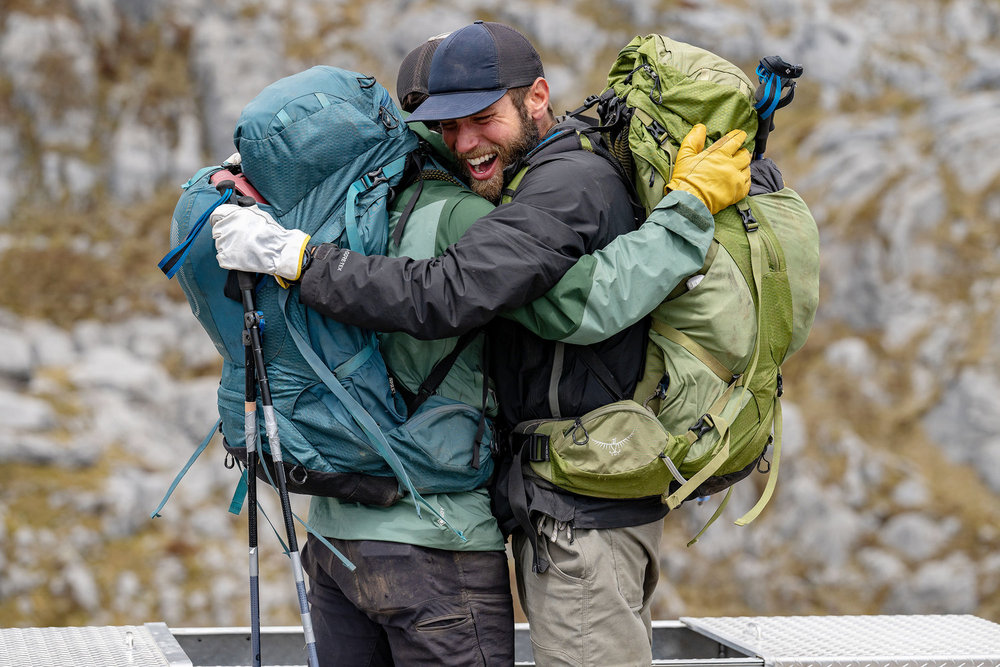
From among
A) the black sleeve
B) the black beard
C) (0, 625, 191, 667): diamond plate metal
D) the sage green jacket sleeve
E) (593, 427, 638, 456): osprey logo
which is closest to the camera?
the black sleeve

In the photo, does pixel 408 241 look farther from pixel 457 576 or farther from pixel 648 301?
pixel 457 576

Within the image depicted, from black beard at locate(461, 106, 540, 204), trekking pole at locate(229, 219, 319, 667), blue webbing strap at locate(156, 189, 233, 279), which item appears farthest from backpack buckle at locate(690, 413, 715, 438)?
blue webbing strap at locate(156, 189, 233, 279)

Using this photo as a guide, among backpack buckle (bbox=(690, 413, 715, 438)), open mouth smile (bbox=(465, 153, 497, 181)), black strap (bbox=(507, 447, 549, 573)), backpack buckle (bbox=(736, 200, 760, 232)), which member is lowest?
black strap (bbox=(507, 447, 549, 573))

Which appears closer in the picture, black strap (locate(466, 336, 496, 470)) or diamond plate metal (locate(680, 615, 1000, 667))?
black strap (locate(466, 336, 496, 470))

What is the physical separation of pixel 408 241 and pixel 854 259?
1525 centimetres

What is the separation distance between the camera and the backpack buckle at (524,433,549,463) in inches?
148

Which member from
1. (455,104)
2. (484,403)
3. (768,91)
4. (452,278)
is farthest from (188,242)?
(768,91)

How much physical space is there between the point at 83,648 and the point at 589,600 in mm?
2337

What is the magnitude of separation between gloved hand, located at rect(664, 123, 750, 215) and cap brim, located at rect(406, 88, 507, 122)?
0.77 metres

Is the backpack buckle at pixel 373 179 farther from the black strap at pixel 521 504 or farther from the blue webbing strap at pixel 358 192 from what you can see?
the black strap at pixel 521 504

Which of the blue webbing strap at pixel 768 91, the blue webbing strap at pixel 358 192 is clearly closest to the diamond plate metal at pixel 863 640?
the blue webbing strap at pixel 768 91

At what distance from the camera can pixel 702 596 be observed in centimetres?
1483

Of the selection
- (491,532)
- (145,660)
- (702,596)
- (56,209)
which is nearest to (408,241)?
(491,532)

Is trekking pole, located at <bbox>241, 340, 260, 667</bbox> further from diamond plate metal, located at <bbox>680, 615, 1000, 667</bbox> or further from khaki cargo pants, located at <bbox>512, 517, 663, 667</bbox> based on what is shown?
diamond plate metal, located at <bbox>680, 615, 1000, 667</bbox>
